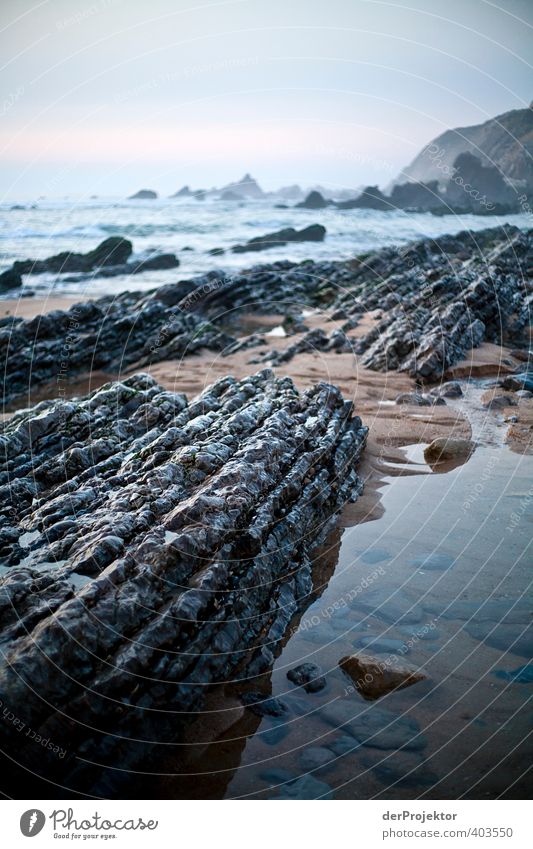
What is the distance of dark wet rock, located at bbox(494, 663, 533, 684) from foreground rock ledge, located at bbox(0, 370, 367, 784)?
6.59 ft

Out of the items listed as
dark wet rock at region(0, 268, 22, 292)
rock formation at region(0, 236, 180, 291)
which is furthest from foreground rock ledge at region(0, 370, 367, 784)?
rock formation at region(0, 236, 180, 291)

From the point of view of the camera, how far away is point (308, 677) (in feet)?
17.5

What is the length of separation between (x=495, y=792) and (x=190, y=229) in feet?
168

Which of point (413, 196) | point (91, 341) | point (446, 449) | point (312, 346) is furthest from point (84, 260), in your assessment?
point (413, 196)

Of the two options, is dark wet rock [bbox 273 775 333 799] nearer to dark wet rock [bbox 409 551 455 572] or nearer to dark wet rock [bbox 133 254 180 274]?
dark wet rock [bbox 409 551 455 572]

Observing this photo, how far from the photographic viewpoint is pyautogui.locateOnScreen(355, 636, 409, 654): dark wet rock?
558cm

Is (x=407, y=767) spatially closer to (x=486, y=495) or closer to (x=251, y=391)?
(x=486, y=495)

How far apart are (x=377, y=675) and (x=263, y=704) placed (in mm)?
1039

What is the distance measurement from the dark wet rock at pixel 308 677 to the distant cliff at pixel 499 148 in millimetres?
9443

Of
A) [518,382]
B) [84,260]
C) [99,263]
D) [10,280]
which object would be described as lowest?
[518,382]

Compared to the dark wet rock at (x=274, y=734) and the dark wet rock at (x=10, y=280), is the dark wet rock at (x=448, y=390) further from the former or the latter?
the dark wet rock at (x=10, y=280)

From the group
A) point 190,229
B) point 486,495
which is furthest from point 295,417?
point 190,229

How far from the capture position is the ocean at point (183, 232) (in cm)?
3291

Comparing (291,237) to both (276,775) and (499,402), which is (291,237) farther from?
(276,775)
